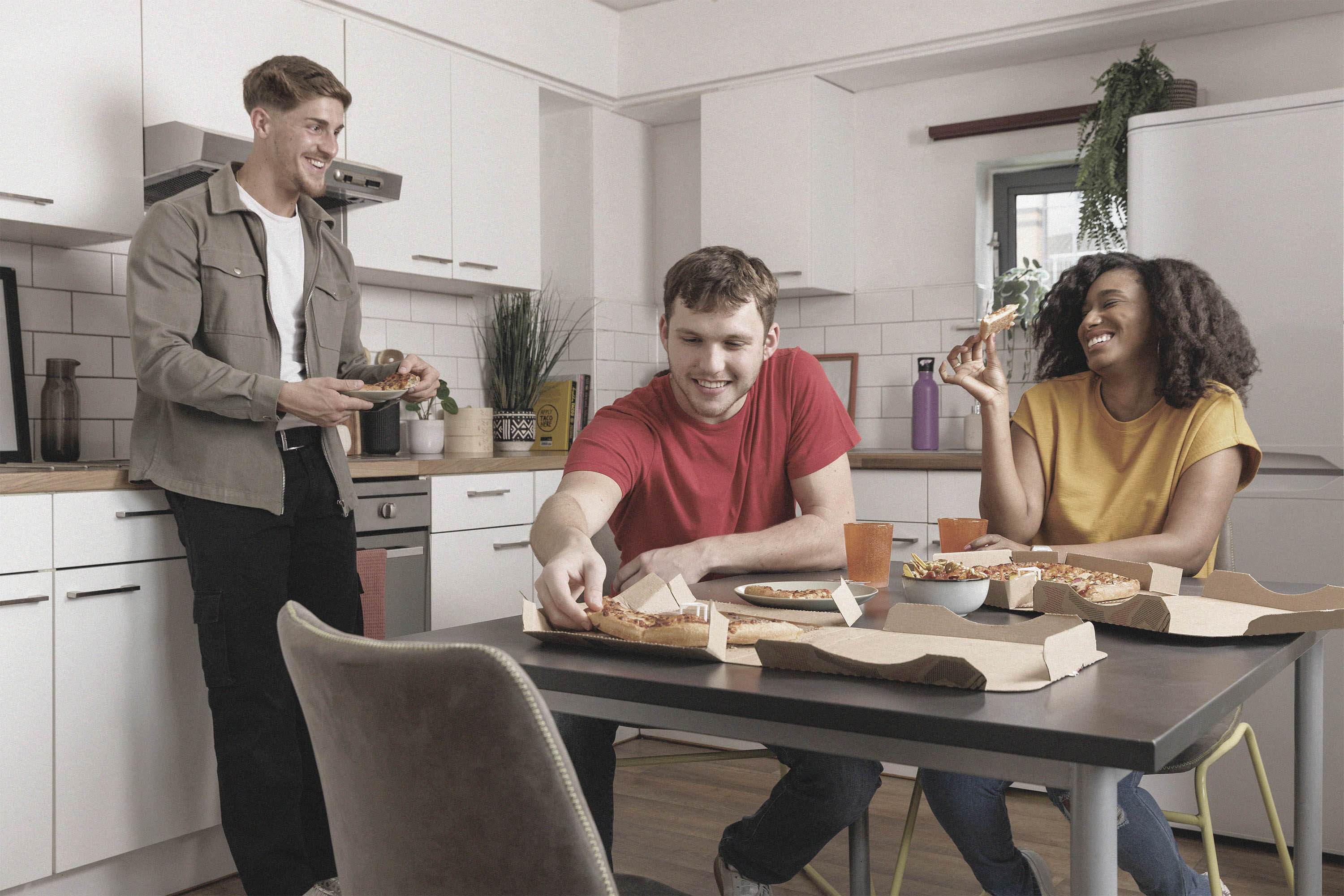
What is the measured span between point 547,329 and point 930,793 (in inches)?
117

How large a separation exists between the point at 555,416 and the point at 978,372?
240 cm

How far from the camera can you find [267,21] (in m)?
3.20

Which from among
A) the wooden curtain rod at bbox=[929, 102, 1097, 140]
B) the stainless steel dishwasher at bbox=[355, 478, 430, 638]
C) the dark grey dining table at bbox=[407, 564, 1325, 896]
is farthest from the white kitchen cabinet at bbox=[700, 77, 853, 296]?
the dark grey dining table at bbox=[407, 564, 1325, 896]

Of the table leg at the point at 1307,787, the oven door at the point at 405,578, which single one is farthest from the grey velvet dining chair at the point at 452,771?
the oven door at the point at 405,578

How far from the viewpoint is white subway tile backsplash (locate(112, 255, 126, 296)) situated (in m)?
3.08

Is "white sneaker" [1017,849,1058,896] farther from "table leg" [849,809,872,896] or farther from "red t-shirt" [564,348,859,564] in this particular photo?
"red t-shirt" [564,348,859,564]

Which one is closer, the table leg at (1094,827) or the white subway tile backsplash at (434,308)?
the table leg at (1094,827)

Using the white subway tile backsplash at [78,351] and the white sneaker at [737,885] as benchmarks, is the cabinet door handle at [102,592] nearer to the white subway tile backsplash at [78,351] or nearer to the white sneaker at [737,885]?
the white subway tile backsplash at [78,351]

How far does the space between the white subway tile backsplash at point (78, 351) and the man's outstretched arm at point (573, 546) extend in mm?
1799

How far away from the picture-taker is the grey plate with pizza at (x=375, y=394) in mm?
2385

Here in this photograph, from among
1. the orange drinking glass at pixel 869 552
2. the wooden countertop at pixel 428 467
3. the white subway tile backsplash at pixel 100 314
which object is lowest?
the orange drinking glass at pixel 869 552

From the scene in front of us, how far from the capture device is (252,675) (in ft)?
7.68

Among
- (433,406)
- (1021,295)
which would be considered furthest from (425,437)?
(1021,295)

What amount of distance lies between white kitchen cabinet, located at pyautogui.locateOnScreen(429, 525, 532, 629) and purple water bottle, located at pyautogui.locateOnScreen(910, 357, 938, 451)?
1.37 meters
